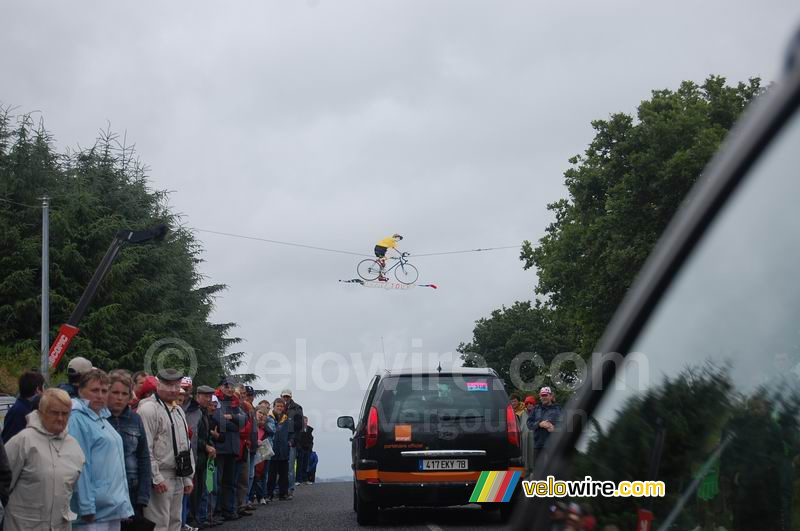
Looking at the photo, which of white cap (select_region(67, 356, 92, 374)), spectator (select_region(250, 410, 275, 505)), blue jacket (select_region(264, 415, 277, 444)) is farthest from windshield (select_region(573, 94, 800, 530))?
blue jacket (select_region(264, 415, 277, 444))

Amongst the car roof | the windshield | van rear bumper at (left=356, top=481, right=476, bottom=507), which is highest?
the car roof

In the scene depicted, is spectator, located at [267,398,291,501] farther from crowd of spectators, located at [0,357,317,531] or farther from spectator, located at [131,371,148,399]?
spectator, located at [131,371,148,399]

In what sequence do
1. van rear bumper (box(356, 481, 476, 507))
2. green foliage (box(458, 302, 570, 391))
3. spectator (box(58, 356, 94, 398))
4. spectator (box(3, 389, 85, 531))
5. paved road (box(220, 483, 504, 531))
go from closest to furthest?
spectator (box(3, 389, 85, 531)), spectator (box(58, 356, 94, 398)), van rear bumper (box(356, 481, 476, 507)), paved road (box(220, 483, 504, 531)), green foliage (box(458, 302, 570, 391))

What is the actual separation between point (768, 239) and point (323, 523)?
13.7m

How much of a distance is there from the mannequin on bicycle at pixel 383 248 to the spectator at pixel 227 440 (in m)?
22.4

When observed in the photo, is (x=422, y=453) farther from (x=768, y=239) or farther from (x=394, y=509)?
(x=768, y=239)

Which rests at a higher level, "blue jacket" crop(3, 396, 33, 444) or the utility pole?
the utility pole

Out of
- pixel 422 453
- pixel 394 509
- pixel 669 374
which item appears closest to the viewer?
pixel 669 374

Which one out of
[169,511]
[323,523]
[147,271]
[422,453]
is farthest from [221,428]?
[147,271]

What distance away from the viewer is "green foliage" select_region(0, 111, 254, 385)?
132 feet

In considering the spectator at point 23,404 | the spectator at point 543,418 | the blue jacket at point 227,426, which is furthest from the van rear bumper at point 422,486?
the spectator at point 23,404

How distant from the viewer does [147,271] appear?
4481 cm

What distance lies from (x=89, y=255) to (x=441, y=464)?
3231cm

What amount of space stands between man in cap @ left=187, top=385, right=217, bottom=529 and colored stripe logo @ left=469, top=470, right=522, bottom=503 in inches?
138
